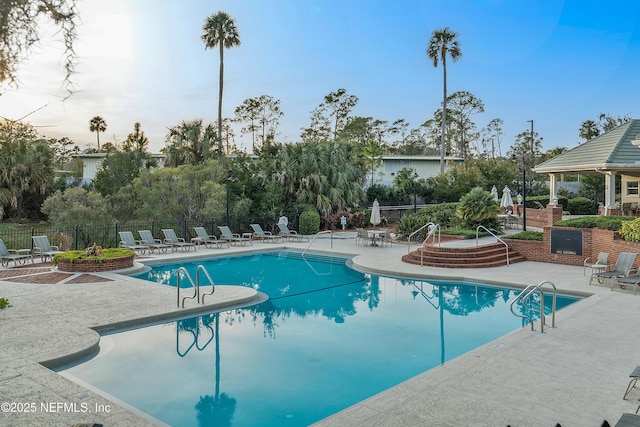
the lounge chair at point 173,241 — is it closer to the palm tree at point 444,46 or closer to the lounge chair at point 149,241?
the lounge chair at point 149,241

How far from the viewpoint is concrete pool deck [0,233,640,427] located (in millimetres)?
5613

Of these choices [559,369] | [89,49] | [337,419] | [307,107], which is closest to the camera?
[89,49]

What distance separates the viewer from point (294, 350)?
356 inches

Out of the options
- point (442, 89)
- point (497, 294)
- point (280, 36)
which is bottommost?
point (497, 294)

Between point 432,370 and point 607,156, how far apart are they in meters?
19.1

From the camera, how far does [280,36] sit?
24234mm

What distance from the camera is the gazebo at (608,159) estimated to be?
21616 mm

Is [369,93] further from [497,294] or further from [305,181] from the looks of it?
[497,294]

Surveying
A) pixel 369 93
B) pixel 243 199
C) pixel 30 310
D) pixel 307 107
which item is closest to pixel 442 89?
pixel 369 93

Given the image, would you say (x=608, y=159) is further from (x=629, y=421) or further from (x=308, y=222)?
(x=629, y=421)

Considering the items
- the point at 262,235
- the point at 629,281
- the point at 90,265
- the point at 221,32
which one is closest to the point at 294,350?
the point at 629,281

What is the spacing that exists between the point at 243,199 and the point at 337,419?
22.5 meters

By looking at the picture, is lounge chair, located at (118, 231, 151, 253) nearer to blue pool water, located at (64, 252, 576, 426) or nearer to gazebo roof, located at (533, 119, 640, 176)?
blue pool water, located at (64, 252, 576, 426)

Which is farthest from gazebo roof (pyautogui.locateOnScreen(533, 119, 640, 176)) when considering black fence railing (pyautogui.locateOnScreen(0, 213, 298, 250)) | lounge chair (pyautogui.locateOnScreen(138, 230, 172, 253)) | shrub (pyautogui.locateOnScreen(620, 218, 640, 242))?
lounge chair (pyautogui.locateOnScreen(138, 230, 172, 253))
